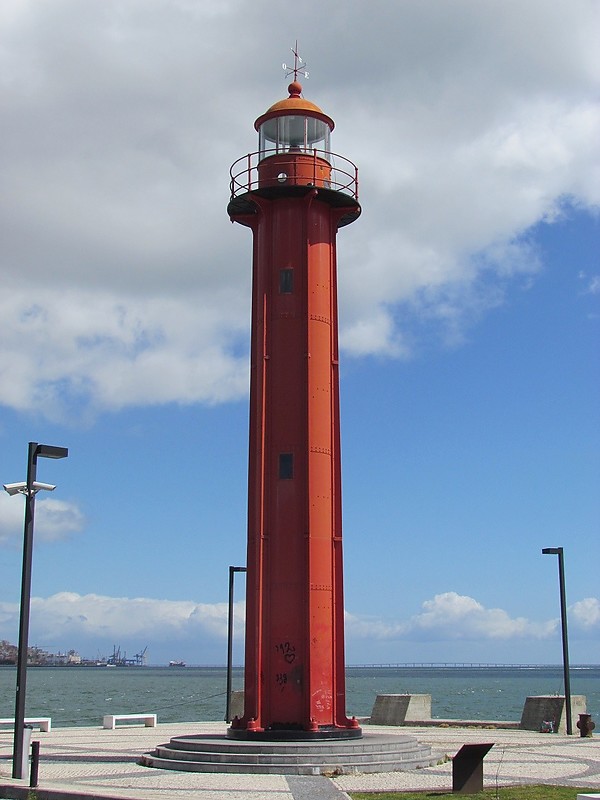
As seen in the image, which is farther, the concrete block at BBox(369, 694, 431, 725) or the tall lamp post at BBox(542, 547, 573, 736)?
the concrete block at BBox(369, 694, 431, 725)

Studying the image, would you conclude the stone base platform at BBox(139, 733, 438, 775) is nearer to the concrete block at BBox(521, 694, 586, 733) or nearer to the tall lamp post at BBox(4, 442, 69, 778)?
the tall lamp post at BBox(4, 442, 69, 778)

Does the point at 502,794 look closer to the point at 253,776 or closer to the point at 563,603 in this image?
the point at 253,776

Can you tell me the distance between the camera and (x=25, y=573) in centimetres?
1858

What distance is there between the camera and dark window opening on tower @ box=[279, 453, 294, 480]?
2273cm

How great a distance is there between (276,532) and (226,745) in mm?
4728

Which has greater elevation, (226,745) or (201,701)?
(226,745)

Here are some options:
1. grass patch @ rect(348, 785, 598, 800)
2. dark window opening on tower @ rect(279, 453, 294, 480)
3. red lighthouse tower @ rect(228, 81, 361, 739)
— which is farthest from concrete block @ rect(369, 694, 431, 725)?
grass patch @ rect(348, 785, 598, 800)

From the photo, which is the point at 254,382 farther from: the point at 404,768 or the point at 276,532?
the point at 404,768

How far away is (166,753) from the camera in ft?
68.0

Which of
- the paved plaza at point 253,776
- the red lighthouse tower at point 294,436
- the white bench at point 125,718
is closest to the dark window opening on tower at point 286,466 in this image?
the red lighthouse tower at point 294,436

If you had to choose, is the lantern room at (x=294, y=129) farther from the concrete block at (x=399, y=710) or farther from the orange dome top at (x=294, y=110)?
the concrete block at (x=399, y=710)

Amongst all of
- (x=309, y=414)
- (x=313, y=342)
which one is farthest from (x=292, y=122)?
(x=309, y=414)

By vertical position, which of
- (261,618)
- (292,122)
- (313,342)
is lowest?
(261,618)

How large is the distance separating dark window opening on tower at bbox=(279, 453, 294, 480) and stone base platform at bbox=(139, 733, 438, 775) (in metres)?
5.77
